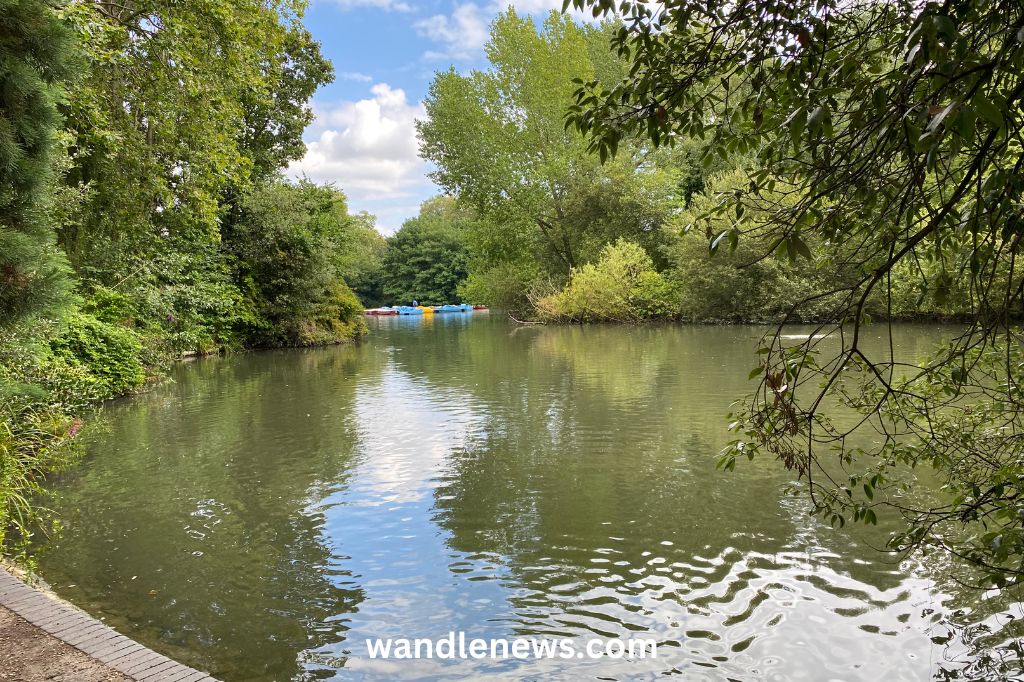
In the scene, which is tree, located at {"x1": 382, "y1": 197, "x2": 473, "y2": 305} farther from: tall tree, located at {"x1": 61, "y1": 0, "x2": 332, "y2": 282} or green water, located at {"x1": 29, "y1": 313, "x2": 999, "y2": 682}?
green water, located at {"x1": 29, "y1": 313, "x2": 999, "y2": 682}

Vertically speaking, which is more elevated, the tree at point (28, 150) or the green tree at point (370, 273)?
the green tree at point (370, 273)

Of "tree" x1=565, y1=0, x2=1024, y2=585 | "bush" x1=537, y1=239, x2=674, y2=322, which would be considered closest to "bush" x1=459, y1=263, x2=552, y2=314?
"bush" x1=537, y1=239, x2=674, y2=322

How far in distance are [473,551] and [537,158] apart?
107 feet

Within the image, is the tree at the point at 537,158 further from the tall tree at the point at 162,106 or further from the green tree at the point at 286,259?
the tall tree at the point at 162,106

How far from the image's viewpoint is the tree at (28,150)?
327cm

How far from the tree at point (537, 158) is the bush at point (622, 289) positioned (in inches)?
115

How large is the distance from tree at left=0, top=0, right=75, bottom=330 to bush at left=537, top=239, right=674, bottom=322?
2834 cm

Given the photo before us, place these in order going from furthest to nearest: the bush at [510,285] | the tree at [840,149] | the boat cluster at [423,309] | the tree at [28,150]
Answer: the boat cluster at [423,309], the bush at [510,285], the tree at [28,150], the tree at [840,149]

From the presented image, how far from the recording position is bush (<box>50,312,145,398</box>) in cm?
1095

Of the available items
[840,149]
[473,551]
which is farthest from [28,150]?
[473,551]

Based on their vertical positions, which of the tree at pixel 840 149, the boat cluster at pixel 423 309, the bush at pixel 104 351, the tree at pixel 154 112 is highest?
the tree at pixel 154 112

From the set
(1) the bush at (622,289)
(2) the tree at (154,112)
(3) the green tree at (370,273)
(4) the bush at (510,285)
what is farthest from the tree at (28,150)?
(3) the green tree at (370,273)

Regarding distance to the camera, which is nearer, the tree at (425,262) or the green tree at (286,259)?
the green tree at (286,259)

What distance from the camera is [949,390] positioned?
10.0 ft
